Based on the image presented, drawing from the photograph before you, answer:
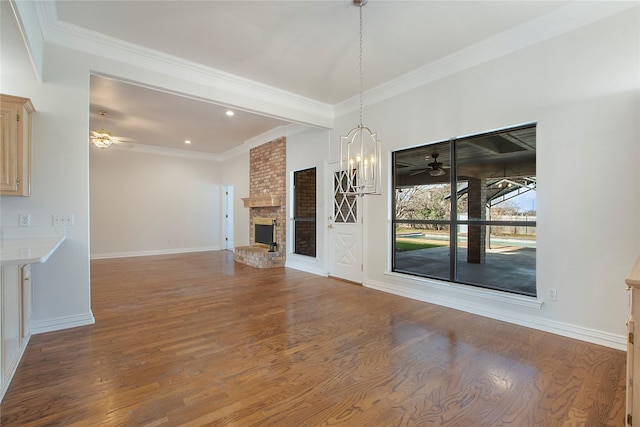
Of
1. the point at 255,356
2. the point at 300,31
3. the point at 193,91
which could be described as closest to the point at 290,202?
the point at 193,91

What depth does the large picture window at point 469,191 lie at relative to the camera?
360 centimetres

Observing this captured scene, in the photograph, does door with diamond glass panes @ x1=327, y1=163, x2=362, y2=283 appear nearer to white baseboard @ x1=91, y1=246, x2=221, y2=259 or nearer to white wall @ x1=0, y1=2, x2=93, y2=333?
white wall @ x1=0, y1=2, x2=93, y2=333

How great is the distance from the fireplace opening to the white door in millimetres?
2101

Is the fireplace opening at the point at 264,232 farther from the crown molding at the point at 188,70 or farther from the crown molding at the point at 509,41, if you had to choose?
the crown molding at the point at 509,41

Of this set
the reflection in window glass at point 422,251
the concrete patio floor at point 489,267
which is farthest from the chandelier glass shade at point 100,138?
the concrete patio floor at point 489,267

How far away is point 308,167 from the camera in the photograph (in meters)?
6.04

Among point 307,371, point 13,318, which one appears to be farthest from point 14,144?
point 307,371

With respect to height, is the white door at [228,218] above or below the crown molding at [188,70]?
below

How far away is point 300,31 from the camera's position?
10.3ft

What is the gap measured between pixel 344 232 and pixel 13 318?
4098 mm

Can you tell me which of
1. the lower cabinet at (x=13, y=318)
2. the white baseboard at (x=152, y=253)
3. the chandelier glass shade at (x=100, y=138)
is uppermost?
the chandelier glass shade at (x=100, y=138)

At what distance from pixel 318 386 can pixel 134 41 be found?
3.91 meters

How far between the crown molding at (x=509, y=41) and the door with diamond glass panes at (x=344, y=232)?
64.0 inches

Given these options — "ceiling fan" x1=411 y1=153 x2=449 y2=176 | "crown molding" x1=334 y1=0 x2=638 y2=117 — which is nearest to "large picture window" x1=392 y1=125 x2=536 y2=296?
"ceiling fan" x1=411 y1=153 x2=449 y2=176
